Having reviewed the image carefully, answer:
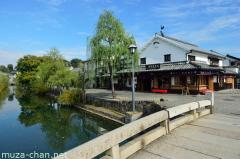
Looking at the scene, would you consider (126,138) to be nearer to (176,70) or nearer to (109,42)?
(109,42)

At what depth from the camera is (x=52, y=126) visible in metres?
21.2

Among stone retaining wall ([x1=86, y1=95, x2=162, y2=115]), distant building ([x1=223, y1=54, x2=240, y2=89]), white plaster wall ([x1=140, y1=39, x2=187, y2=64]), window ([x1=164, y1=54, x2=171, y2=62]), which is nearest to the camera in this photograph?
stone retaining wall ([x1=86, y1=95, x2=162, y2=115])

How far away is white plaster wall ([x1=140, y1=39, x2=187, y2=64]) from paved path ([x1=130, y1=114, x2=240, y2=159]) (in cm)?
2254

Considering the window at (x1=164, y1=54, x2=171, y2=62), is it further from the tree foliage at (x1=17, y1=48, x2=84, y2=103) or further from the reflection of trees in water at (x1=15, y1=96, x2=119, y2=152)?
the reflection of trees in water at (x1=15, y1=96, x2=119, y2=152)

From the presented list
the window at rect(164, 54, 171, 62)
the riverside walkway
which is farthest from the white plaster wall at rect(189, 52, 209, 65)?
the riverside walkway

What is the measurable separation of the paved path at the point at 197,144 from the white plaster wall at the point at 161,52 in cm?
2254

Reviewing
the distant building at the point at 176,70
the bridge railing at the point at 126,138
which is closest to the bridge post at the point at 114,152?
the bridge railing at the point at 126,138

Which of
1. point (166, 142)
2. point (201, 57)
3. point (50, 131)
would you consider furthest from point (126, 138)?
point (201, 57)

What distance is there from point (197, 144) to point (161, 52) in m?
26.9

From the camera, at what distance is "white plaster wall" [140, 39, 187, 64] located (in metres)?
29.9

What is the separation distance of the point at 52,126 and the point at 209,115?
49.3 feet

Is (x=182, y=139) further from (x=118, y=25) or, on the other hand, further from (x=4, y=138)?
(x=118, y=25)

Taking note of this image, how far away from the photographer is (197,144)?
6066 mm

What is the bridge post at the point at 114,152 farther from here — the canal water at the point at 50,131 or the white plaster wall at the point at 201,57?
the white plaster wall at the point at 201,57
